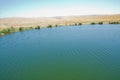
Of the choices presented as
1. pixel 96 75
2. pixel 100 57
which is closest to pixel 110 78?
pixel 96 75

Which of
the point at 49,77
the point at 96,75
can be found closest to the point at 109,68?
the point at 96,75

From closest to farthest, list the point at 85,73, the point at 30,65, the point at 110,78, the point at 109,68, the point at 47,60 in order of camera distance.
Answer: the point at 110,78 → the point at 85,73 → the point at 109,68 → the point at 30,65 → the point at 47,60

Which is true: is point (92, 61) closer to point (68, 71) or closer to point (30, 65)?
point (68, 71)

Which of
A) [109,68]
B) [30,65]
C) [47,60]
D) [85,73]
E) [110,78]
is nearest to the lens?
[110,78]

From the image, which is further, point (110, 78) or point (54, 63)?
point (54, 63)

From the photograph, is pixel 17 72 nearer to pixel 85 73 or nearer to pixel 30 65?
pixel 30 65

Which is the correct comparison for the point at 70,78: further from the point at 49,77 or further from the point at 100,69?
the point at 100,69

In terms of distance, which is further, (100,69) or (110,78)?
(100,69)

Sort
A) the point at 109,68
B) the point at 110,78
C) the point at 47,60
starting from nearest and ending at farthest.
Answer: the point at 110,78
the point at 109,68
the point at 47,60

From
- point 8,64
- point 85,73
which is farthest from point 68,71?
point 8,64
